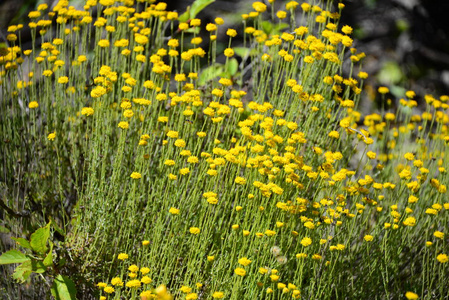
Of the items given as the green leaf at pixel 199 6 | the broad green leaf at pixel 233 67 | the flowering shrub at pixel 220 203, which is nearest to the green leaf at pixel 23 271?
the flowering shrub at pixel 220 203

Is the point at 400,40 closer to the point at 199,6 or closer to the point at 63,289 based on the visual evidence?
the point at 199,6

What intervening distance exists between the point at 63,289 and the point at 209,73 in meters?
1.54

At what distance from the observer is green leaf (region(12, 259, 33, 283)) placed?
1902 millimetres

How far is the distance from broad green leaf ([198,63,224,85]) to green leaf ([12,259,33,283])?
146 cm

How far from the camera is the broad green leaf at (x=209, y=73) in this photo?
3.00 m

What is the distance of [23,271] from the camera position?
1.93m

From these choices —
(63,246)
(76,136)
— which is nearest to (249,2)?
(76,136)

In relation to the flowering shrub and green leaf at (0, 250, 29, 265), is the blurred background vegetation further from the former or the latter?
green leaf at (0, 250, 29, 265)

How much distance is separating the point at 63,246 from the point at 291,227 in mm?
994

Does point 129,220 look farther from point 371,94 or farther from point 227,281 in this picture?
point 371,94

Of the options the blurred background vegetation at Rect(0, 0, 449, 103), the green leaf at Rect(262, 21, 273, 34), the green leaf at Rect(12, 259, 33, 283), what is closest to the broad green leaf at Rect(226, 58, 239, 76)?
the green leaf at Rect(262, 21, 273, 34)

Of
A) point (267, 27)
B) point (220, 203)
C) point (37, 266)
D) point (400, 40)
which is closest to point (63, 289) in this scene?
point (37, 266)

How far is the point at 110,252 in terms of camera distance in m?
2.36

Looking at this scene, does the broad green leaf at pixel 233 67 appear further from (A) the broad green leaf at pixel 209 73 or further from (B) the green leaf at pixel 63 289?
(B) the green leaf at pixel 63 289
